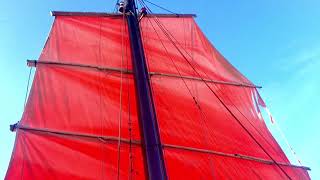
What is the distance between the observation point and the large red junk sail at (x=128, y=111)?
7215mm

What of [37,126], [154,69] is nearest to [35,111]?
[37,126]

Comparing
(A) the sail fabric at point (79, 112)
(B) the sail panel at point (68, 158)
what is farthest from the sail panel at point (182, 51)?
(B) the sail panel at point (68, 158)

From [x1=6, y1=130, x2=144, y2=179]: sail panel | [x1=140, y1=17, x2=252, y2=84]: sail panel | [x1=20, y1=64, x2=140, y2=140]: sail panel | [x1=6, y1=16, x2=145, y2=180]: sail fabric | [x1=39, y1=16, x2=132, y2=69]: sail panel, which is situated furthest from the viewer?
[x1=140, y1=17, x2=252, y2=84]: sail panel

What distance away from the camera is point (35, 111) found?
24.6 ft

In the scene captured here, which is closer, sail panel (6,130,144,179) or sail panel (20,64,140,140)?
sail panel (6,130,144,179)

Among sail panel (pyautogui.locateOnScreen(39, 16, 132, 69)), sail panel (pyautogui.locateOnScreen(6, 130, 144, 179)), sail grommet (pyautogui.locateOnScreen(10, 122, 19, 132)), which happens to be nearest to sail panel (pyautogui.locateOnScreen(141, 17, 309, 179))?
sail panel (pyautogui.locateOnScreen(39, 16, 132, 69))

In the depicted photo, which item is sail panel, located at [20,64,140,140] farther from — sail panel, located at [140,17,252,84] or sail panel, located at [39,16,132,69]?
sail panel, located at [140,17,252,84]

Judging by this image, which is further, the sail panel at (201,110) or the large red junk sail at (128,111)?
the sail panel at (201,110)

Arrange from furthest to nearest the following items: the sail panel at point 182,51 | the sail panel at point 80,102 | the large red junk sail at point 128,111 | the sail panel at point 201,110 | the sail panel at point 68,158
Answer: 1. the sail panel at point 182,51
2. the sail panel at point 201,110
3. the sail panel at point 80,102
4. the large red junk sail at point 128,111
5. the sail panel at point 68,158

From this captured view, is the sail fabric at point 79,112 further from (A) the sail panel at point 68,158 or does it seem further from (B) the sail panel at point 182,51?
(B) the sail panel at point 182,51

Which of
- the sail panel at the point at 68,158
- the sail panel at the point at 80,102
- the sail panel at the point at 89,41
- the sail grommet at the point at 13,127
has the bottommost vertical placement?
the sail panel at the point at 68,158

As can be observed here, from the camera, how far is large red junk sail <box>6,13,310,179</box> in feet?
23.7

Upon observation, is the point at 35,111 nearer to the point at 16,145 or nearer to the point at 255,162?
the point at 16,145

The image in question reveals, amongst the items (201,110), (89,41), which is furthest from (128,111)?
(89,41)
